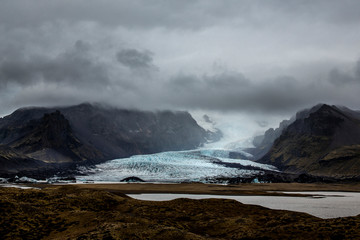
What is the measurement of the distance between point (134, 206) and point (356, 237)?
34676 millimetres

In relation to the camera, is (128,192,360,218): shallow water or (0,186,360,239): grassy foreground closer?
(0,186,360,239): grassy foreground

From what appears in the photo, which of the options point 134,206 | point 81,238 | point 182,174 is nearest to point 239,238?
point 81,238

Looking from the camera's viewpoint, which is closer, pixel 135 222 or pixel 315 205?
pixel 135 222

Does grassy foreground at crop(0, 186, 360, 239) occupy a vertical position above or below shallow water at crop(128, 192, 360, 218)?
above

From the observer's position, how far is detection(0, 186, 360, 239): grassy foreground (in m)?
30.1

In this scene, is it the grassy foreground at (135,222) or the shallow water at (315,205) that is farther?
the shallow water at (315,205)

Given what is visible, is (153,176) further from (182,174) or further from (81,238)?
(81,238)

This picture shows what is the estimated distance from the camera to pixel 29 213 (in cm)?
3866

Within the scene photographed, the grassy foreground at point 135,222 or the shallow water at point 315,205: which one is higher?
the grassy foreground at point 135,222

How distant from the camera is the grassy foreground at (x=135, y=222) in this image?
1187 inches

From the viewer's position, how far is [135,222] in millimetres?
34906

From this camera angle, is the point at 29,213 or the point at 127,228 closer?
the point at 127,228

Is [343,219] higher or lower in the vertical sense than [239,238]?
higher

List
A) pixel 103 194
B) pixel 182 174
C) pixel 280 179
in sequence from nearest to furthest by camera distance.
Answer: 1. pixel 103 194
2. pixel 280 179
3. pixel 182 174
